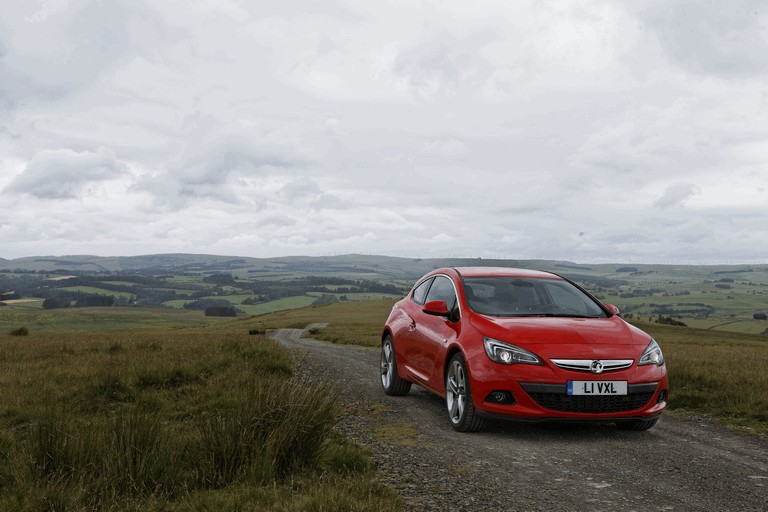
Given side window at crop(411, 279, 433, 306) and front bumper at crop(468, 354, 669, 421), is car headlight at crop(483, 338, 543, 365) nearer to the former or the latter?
front bumper at crop(468, 354, 669, 421)

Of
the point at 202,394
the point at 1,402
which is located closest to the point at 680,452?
the point at 202,394

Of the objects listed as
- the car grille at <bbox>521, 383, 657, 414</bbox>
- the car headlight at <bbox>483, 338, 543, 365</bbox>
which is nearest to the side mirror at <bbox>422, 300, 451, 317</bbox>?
the car headlight at <bbox>483, 338, 543, 365</bbox>

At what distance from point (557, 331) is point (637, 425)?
1.56m

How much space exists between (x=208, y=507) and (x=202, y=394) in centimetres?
537

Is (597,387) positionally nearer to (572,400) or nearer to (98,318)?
(572,400)

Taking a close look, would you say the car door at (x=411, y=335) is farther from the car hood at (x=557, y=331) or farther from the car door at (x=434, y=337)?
the car hood at (x=557, y=331)

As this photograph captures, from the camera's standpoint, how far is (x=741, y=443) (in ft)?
22.9

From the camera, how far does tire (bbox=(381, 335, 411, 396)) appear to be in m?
9.75

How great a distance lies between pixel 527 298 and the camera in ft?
27.4

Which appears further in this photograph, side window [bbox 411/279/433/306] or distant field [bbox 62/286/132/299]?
distant field [bbox 62/286/132/299]

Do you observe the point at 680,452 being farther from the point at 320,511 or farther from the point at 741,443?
the point at 320,511

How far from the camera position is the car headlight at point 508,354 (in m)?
6.61

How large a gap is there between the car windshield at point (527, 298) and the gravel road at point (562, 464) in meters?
1.45

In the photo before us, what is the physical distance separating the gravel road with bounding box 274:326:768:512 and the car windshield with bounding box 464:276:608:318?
1.45 m
